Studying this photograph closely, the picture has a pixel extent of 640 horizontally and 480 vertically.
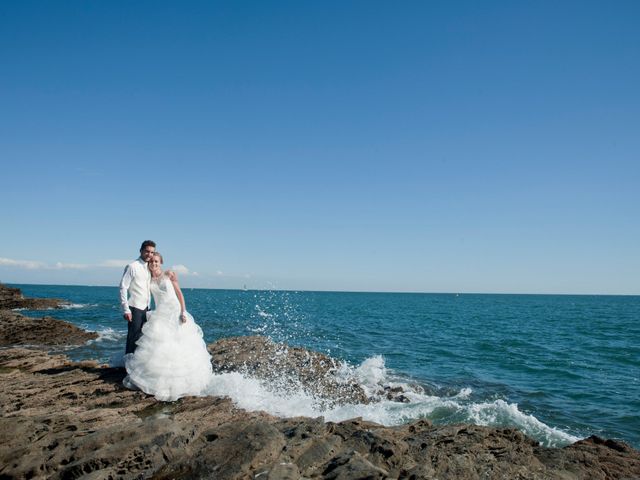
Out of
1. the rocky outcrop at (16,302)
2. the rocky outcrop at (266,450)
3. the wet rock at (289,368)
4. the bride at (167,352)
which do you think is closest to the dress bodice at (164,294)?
the bride at (167,352)

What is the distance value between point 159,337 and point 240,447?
15.6 ft

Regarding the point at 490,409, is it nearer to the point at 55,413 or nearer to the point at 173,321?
the point at 173,321

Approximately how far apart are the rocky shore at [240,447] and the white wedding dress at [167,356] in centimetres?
35

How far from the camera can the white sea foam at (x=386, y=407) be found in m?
9.00

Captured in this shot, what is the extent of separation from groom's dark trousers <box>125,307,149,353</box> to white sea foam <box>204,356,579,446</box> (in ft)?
6.75

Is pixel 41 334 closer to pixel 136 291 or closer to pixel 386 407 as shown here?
pixel 136 291

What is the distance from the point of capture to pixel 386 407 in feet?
36.6

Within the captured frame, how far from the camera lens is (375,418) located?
9961 mm

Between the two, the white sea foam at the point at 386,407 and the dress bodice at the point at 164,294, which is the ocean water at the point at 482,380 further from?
the dress bodice at the point at 164,294

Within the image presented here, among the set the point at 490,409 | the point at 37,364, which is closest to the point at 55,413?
the point at 37,364

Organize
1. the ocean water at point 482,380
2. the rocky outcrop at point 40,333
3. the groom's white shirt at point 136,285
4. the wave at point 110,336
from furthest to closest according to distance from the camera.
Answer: the wave at point 110,336, the rocky outcrop at point 40,333, the ocean water at point 482,380, the groom's white shirt at point 136,285

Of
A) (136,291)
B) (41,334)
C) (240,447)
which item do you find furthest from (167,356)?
(41,334)

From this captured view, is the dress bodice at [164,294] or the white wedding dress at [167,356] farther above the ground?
the dress bodice at [164,294]

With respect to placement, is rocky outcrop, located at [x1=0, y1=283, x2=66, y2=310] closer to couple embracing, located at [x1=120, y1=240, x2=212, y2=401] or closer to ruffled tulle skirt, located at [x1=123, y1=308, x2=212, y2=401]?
couple embracing, located at [x1=120, y1=240, x2=212, y2=401]
